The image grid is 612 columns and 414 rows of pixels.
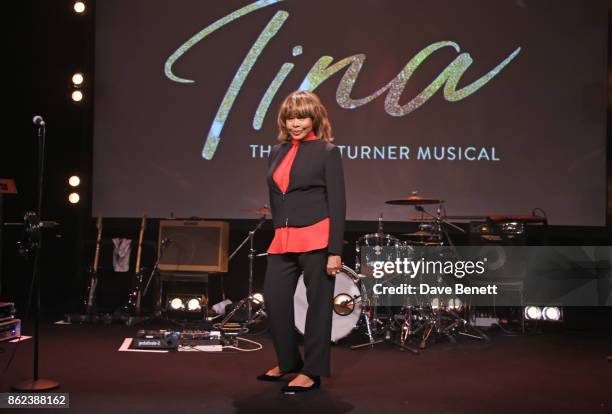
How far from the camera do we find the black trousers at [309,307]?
3.41 meters

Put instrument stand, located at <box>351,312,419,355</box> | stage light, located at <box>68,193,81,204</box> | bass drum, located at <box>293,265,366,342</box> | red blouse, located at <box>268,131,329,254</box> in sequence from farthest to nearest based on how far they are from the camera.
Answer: stage light, located at <box>68,193,81,204</box> < bass drum, located at <box>293,265,366,342</box> < instrument stand, located at <box>351,312,419,355</box> < red blouse, located at <box>268,131,329,254</box>

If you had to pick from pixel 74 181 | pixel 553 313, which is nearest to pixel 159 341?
pixel 74 181

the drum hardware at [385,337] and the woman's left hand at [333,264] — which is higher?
the woman's left hand at [333,264]

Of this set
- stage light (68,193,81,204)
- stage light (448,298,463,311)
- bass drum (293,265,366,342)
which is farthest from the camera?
stage light (68,193,81,204)

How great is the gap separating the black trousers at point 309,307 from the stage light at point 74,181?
13.3 ft

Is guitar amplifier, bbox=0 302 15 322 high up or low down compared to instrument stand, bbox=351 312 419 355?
up

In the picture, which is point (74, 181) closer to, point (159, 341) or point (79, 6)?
point (79, 6)

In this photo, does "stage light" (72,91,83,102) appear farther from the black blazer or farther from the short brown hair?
the black blazer

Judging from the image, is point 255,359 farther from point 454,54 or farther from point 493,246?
point 454,54

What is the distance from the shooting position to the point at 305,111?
346 centimetres

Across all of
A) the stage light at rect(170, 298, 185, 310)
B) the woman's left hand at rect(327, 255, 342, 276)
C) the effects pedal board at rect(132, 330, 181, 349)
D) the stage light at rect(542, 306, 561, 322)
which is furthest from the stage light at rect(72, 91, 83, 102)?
the stage light at rect(542, 306, 561, 322)

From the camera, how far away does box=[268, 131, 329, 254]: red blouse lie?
11.1 ft

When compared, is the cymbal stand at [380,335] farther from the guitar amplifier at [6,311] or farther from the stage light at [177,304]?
the guitar amplifier at [6,311]

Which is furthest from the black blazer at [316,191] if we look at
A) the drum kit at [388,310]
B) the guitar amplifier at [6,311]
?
the guitar amplifier at [6,311]
